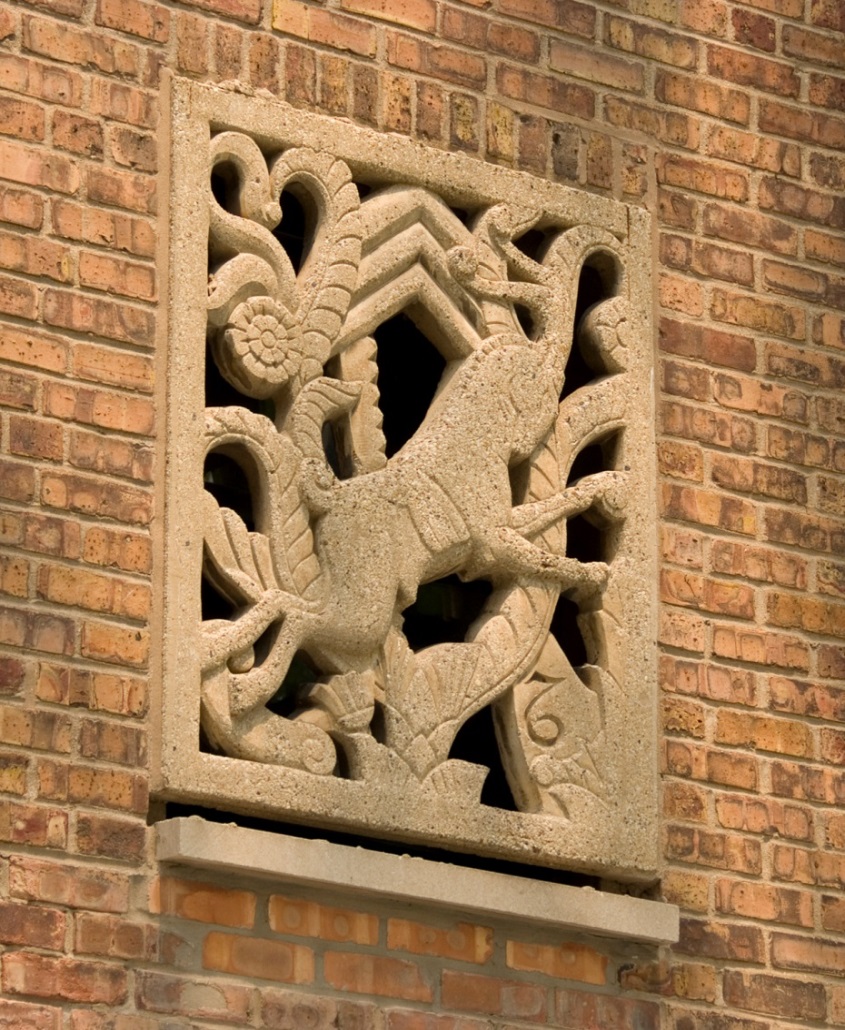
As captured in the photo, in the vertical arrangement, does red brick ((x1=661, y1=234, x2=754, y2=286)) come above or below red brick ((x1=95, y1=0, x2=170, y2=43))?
below

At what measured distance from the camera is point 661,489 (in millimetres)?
6160

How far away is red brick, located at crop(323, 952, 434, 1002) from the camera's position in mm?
5445

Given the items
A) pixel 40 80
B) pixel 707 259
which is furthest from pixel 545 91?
pixel 40 80

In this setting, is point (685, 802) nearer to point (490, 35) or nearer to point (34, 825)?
point (34, 825)

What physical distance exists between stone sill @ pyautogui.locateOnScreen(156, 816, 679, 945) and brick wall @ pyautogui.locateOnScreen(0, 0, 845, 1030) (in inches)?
2.6

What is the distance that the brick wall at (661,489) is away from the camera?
5273 millimetres

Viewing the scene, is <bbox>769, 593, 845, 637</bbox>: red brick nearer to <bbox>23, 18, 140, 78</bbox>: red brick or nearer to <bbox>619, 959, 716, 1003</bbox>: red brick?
<bbox>619, 959, 716, 1003</bbox>: red brick

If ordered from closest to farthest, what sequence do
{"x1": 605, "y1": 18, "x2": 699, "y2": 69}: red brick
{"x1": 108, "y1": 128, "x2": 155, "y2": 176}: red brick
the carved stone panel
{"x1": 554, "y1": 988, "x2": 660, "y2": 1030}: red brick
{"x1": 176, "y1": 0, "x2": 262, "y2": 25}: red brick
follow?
the carved stone panel, {"x1": 108, "y1": 128, "x2": 155, "y2": 176}: red brick, {"x1": 554, "y1": 988, "x2": 660, "y2": 1030}: red brick, {"x1": 176, "y1": 0, "x2": 262, "y2": 25}: red brick, {"x1": 605, "y1": 18, "x2": 699, "y2": 69}: red brick

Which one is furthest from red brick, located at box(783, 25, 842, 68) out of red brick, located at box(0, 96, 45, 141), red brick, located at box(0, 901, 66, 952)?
red brick, located at box(0, 901, 66, 952)

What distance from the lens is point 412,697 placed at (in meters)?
5.67

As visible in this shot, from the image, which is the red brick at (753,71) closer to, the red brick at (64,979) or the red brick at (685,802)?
the red brick at (685,802)

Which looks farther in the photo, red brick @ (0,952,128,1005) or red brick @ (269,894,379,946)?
red brick @ (269,894,379,946)

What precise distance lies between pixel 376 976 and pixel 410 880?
19 cm

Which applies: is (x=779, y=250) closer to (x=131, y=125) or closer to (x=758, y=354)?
(x=758, y=354)
